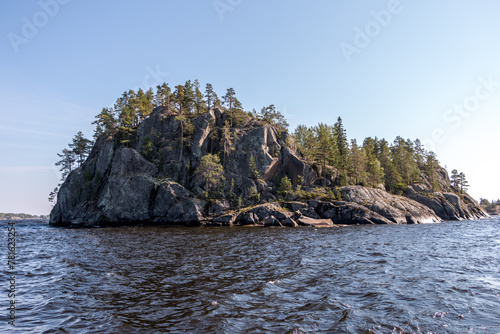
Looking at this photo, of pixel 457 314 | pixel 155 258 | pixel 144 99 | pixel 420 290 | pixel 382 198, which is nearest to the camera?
pixel 457 314

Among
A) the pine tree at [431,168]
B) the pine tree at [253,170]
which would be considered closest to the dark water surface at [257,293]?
the pine tree at [253,170]

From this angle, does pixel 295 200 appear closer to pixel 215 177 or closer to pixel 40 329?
pixel 215 177

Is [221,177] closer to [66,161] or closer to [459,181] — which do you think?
[66,161]

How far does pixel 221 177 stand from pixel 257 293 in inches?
2252

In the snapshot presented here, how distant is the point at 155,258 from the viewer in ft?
64.0

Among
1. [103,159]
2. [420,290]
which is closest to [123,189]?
[103,159]

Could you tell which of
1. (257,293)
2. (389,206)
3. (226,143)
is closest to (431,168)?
(389,206)

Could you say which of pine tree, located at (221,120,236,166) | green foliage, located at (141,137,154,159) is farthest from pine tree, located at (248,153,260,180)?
green foliage, located at (141,137,154,159)

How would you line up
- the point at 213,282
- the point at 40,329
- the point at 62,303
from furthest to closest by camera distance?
1. the point at 213,282
2. the point at 62,303
3. the point at 40,329

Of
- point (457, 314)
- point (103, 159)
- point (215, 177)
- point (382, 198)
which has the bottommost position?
point (457, 314)

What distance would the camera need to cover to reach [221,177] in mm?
68438

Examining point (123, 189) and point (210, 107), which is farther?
point (210, 107)

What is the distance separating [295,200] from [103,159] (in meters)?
56.1

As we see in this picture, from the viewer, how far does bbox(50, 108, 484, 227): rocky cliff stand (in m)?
57.2
